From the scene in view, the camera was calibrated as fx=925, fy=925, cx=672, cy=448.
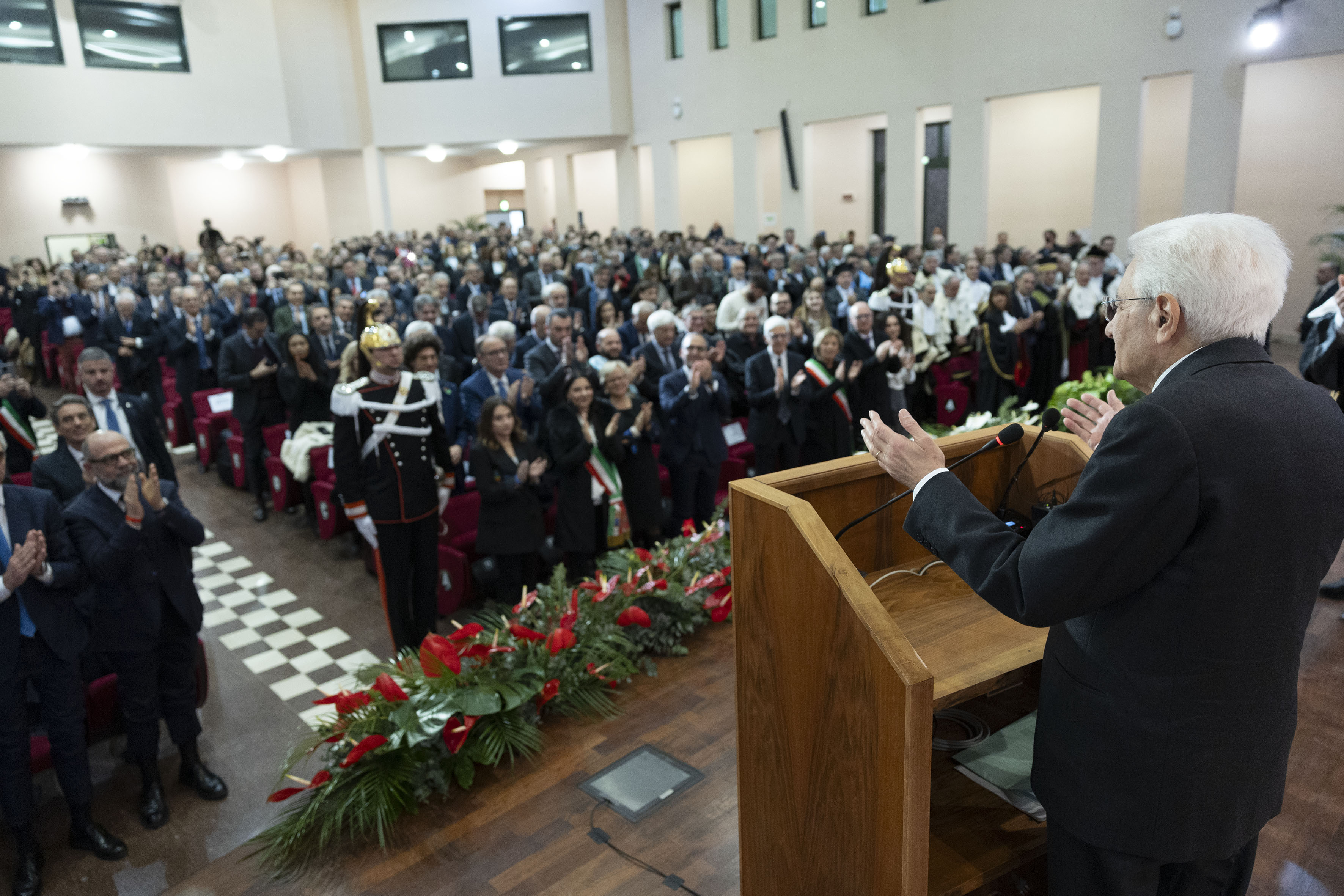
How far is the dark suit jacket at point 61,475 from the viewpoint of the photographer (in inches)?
158

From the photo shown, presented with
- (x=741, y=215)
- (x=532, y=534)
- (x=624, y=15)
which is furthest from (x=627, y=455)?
(x=624, y=15)

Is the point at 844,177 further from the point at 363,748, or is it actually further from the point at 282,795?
the point at 282,795

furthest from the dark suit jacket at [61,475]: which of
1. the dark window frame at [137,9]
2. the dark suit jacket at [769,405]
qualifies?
the dark window frame at [137,9]

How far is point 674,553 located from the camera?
14.5 feet

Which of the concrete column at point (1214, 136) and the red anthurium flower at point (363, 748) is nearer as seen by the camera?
the red anthurium flower at point (363, 748)

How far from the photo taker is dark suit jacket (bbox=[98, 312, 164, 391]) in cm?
849

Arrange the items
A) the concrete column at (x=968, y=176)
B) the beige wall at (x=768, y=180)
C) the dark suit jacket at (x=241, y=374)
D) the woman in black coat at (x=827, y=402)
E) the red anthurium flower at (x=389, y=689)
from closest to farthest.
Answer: the red anthurium flower at (x=389, y=689), the woman in black coat at (x=827, y=402), the dark suit jacket at (x=241, y=374), the concrete column at (x=968, y=176), the beige wall at (x=768, y=180)

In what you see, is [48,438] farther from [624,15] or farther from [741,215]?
[624,15]

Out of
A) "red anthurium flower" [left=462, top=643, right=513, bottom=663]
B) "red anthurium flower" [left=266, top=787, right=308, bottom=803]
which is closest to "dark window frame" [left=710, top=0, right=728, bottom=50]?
"red anthurium flower" [left=462, top=643, right=513, bottom=663]

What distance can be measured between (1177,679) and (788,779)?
0.73 m

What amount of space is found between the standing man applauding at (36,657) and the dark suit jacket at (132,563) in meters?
0.07

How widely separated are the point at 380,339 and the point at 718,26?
16.9m

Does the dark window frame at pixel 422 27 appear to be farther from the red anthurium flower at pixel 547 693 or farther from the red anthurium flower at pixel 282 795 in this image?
the red anthurium flower at pixel 282 795

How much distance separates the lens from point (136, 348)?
848cm
